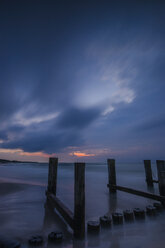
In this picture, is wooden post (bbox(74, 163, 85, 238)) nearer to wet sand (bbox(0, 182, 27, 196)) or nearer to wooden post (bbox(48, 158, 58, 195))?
wooden post (bbox(48, 158, 58, 195))

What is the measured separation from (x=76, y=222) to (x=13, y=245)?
1.42 m

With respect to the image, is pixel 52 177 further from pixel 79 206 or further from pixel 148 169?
pixel 148 169

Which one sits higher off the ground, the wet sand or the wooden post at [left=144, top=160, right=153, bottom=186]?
the wooden post at [left=144, top=160, right=153, bottom=186]

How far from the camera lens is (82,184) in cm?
369

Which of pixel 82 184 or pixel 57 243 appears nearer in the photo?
pixel 57 243

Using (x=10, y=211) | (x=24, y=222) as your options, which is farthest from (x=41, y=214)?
(x=10, y=211)

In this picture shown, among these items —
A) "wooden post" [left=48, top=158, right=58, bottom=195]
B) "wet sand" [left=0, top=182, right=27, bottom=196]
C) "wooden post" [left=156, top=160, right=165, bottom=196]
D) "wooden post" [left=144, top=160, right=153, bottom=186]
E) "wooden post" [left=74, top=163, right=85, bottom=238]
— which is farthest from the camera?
"wooden post" [left=144, top=160, right=153, bottom=186]

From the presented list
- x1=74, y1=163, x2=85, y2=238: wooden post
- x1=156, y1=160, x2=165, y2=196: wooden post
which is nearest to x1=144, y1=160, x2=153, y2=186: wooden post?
x1=156, y1=160, x2=165, y2=196: wooden post

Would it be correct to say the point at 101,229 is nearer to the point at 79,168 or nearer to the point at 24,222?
the point at 79,168

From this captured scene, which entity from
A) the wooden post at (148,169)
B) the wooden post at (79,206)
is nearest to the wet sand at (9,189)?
the wooden post at (79,206)

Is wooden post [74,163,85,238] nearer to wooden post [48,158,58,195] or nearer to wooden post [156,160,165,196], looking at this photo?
wooden post [48,158,58,195]

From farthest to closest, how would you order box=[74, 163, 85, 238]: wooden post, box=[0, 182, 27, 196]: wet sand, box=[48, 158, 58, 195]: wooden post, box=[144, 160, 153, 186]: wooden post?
box=[144, 160, 153, 186]: wooden post, box=[0, 182, 27, 196]: wet sand, box=[48, 158, 58, 195]: wooden post, box=[74, 163, 85, 238]: wooden post

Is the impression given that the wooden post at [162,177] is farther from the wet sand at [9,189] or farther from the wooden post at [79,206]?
the wet sand at [9,189]

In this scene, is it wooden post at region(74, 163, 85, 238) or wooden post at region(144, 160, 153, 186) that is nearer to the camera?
wooden post at region(74, 163, 85, 238)
